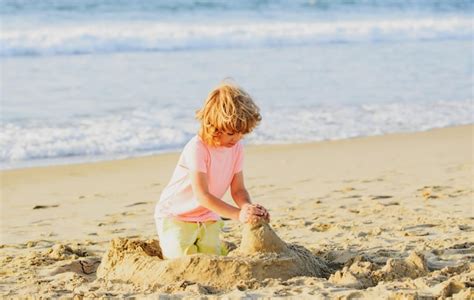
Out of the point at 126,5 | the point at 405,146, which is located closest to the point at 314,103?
the point at 405,146

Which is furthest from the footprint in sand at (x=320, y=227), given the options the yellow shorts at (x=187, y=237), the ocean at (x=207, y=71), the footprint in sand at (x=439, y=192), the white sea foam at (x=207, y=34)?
the white sea foam at (x=207, y=34)

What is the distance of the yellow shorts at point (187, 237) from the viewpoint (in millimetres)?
4539

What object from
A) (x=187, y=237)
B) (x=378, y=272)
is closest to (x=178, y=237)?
(x=187, y=237)

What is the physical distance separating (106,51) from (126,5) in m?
5.37

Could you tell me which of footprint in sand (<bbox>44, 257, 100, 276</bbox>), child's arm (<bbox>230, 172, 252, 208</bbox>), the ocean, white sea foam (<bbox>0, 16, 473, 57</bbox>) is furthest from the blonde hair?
white sea foam (<bbox>0, 16, 473, 57</bbox>)

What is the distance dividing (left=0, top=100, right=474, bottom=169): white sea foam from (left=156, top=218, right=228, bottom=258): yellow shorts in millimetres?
3742

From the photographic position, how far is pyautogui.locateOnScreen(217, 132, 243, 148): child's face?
4.37m

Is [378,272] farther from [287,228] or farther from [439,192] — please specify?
[439,192]

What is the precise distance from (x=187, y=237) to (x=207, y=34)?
576 inches

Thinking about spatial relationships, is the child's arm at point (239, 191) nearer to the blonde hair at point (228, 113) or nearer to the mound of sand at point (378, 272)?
the blonde hair at point (228, 113)

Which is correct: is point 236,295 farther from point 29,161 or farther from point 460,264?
point 29,161

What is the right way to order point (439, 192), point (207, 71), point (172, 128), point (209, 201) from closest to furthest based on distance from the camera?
1. point (209, 201)
2. point (439, 192)
3. point (172, 128)
4. point (207, 71)

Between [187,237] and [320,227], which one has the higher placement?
[187,237]

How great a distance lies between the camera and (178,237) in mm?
4539
